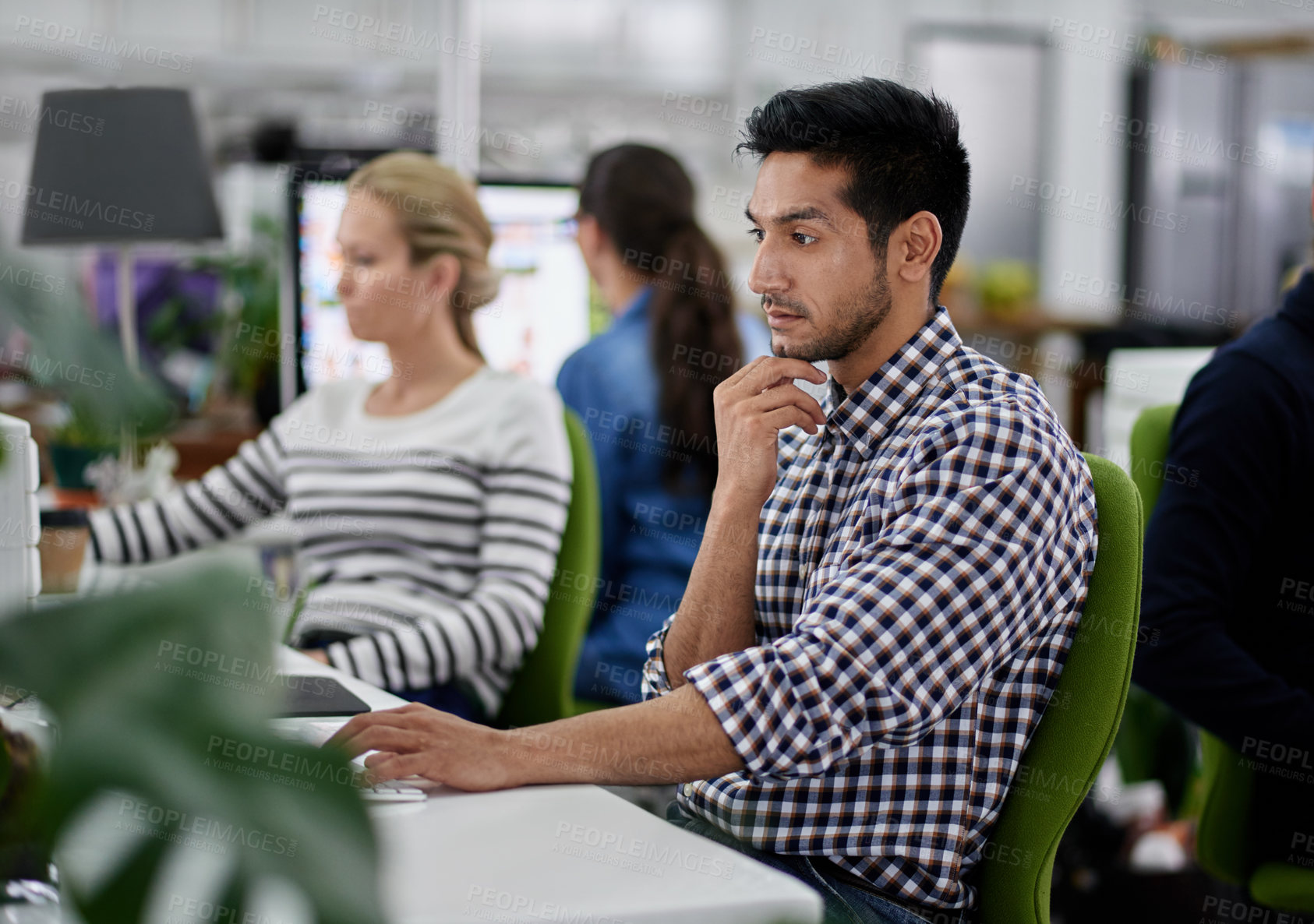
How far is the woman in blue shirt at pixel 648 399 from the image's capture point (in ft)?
7.11

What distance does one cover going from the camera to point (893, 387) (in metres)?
1.18

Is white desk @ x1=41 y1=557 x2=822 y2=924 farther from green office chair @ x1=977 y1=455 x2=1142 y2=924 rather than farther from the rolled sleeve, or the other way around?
green office chair @ x1=977 y1=455 x2=1142 y2=924

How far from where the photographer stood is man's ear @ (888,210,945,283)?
1.20 meters

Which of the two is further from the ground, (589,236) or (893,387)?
(589,236)

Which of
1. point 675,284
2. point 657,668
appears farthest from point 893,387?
point 675,284

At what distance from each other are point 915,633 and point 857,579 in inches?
2.4

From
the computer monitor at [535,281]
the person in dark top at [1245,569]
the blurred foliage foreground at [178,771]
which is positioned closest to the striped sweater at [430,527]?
the person in dark top at [1245,569]

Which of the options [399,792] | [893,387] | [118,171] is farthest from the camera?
[118,171]

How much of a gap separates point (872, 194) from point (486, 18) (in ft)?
16.5

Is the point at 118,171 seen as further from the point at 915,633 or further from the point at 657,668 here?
the point at 915,633

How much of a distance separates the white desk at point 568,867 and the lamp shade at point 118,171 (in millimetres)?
1570

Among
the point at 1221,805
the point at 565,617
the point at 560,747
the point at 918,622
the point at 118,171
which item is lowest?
the point at 1221,805

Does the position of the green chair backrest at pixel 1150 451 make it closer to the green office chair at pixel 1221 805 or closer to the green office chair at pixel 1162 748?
the green office chair at pixel 1221 805

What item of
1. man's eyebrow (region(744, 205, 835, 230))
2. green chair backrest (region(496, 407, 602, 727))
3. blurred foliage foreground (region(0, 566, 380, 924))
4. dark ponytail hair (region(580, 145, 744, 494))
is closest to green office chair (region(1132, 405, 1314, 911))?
man's eyebrow (region(744, 205, 835, 230))
